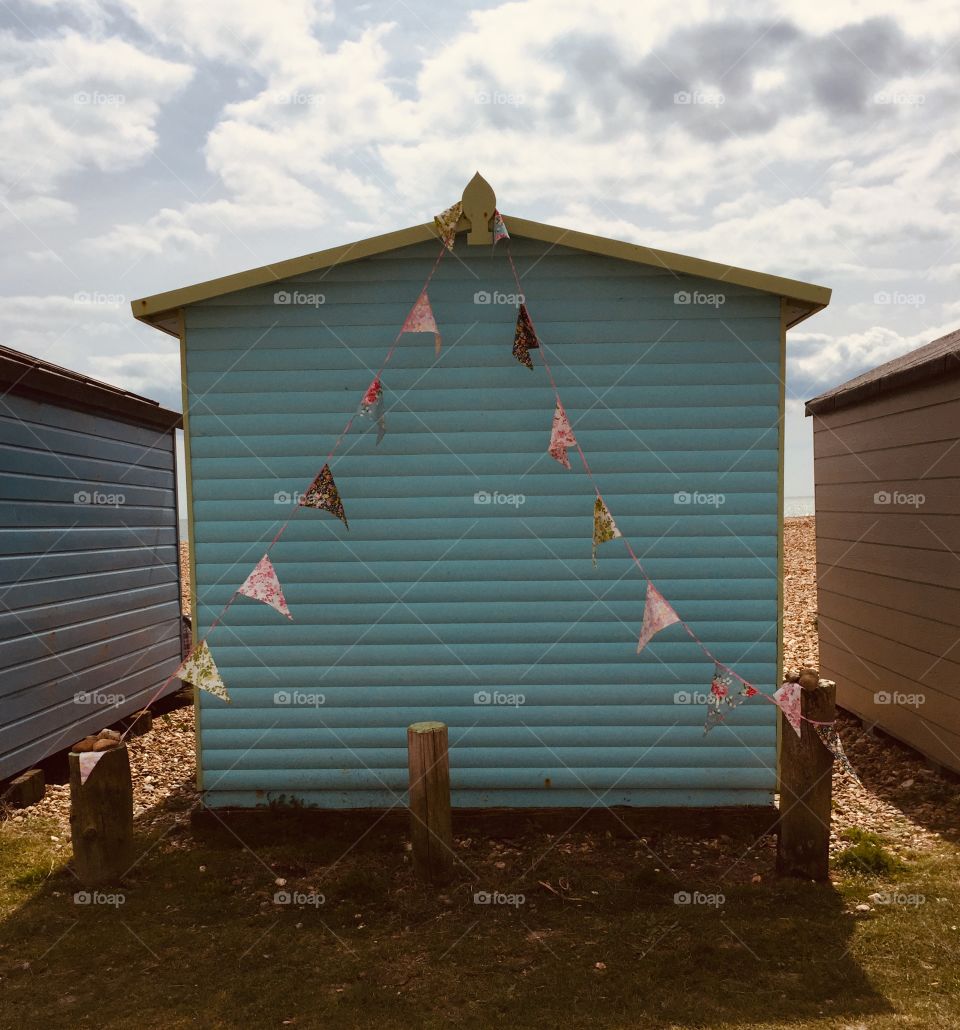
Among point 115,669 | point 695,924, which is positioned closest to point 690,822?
point 695,924

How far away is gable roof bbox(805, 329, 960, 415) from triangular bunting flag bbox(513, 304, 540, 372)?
4.03 m

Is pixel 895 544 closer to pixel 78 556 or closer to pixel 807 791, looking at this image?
pixel 807 791

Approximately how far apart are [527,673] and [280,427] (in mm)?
2898

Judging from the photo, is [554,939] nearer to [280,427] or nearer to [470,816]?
[470,816]

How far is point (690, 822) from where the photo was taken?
21.8 ft

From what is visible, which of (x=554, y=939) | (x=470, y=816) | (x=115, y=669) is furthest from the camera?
(x=115, y=669)

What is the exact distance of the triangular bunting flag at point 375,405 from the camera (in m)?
6.33

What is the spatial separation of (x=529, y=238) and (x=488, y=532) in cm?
242

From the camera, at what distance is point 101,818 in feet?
19.4

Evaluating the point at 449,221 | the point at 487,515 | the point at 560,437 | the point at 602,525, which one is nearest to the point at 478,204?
the point at 449,221

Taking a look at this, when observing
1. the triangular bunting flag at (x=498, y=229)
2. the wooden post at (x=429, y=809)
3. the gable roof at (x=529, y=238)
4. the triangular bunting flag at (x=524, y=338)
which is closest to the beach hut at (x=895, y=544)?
the gable roof at (x=529, y=238)

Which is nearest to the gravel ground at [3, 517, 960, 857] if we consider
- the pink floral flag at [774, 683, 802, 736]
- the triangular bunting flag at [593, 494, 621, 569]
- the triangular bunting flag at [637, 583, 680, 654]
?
the pink floral flag at [774, 683, 802, 736]

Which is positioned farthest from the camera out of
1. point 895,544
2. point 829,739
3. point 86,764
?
point 895,544

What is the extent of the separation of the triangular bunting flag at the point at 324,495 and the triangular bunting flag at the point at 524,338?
5.74ft
